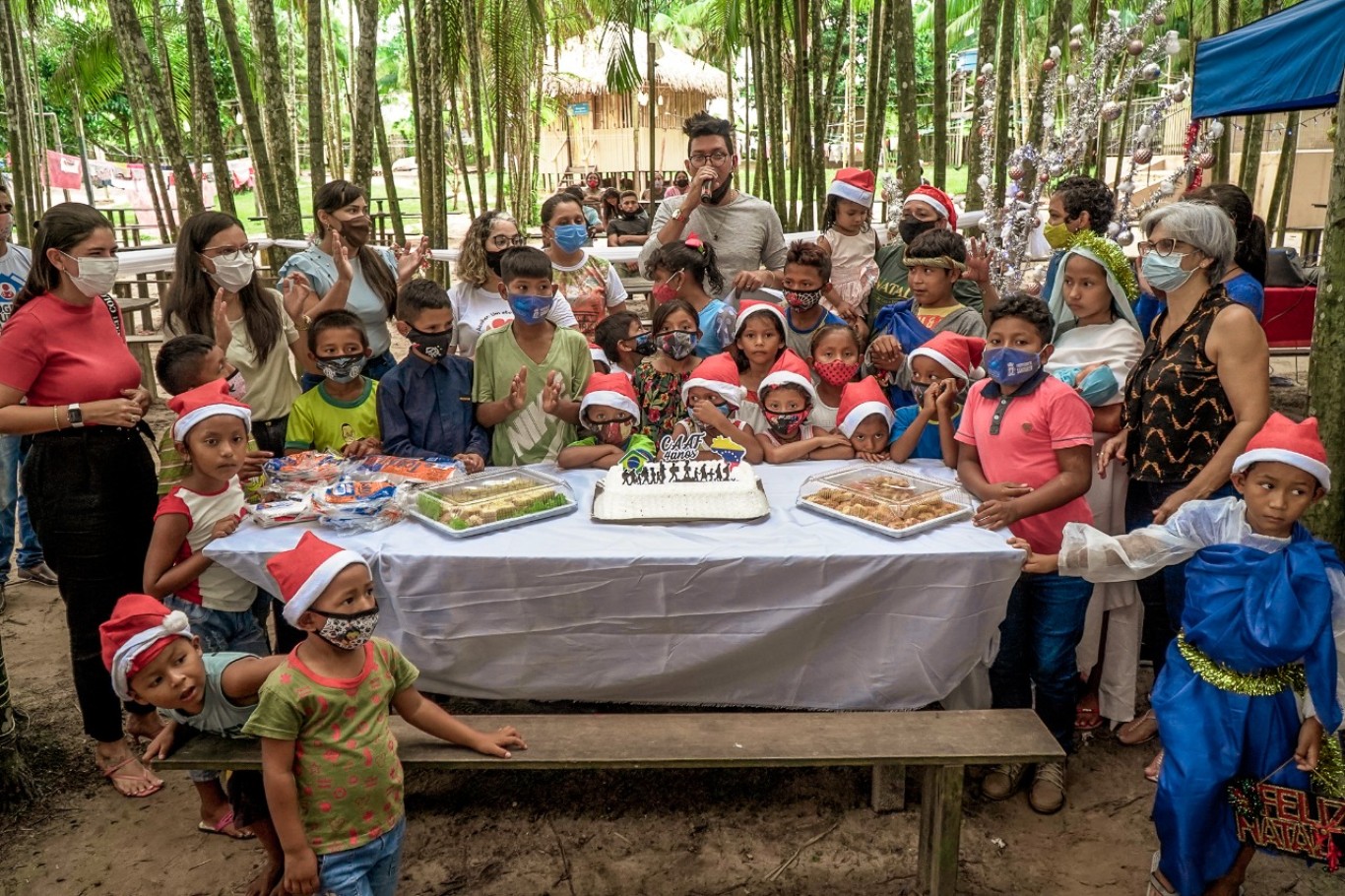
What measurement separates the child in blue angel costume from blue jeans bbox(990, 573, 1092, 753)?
461mm

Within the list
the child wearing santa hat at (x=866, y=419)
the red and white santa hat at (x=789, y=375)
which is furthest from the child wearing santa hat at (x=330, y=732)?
the child wearing santa hat at (x=866, y=419)

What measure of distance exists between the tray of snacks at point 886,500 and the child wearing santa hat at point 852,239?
4.19ft

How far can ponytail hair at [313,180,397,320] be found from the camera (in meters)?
4.07

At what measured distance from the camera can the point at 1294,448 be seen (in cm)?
232

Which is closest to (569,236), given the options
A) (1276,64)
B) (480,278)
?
(480,278)

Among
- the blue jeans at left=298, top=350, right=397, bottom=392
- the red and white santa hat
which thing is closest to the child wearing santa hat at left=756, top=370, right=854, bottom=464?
the red and white santa hat

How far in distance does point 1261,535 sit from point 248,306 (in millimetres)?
3568

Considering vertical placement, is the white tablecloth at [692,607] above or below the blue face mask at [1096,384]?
below

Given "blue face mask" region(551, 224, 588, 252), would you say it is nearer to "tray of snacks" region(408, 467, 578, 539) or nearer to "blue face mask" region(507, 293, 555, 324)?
"blue face mask" region(507, 293, 555, 324)

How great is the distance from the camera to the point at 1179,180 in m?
4.39

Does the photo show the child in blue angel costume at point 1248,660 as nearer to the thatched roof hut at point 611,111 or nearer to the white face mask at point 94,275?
the white face mask at point 94,275

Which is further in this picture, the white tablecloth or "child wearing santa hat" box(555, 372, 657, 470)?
"child wearing santa hat" box(555, 372, 657, 470)

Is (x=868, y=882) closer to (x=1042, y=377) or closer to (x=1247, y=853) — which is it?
(x=1247, y=853)

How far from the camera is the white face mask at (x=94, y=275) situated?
3.03 metres
